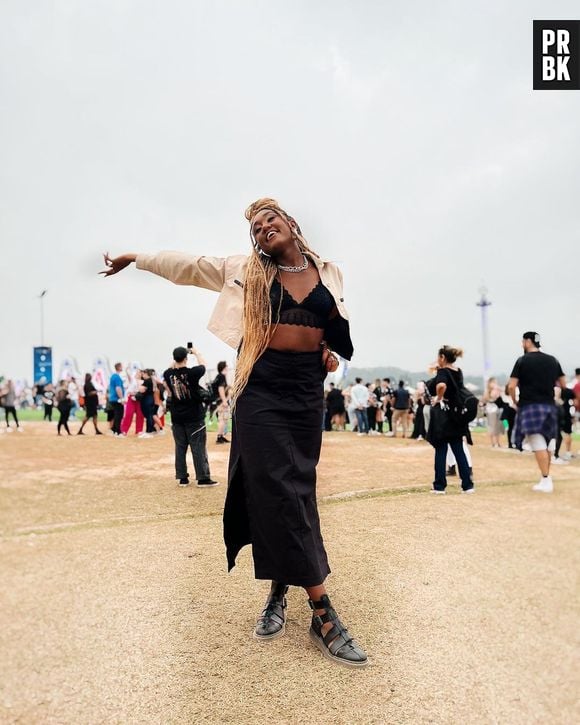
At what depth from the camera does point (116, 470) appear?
992 centimetres

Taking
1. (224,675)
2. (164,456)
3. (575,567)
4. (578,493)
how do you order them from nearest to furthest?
(224,675), (575,567), (578,493), (164,456)

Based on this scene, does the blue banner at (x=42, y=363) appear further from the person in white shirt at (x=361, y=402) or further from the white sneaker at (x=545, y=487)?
the white sneaker at (x=545, y=487)

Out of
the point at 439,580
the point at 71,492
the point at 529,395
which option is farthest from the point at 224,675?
the point at 529,395

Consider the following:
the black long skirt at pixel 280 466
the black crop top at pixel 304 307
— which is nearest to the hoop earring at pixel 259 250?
the black crop top at pixel 304 307

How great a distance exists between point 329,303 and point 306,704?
197 centimetres

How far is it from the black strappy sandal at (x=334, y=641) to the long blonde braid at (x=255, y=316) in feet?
3.93

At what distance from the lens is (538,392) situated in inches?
304

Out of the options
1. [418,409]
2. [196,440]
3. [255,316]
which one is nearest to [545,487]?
[196,440]

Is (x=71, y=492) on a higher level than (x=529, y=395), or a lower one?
lower

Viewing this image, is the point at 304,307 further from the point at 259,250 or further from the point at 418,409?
the point at 418,409

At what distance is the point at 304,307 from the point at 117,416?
15.0 m

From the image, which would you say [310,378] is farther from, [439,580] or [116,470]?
[116,470]

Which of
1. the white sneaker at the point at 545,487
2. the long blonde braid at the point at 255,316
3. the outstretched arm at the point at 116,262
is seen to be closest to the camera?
the long blonde braid at the point at 255,316

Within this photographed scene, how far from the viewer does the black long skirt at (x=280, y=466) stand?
2799 millimetres
